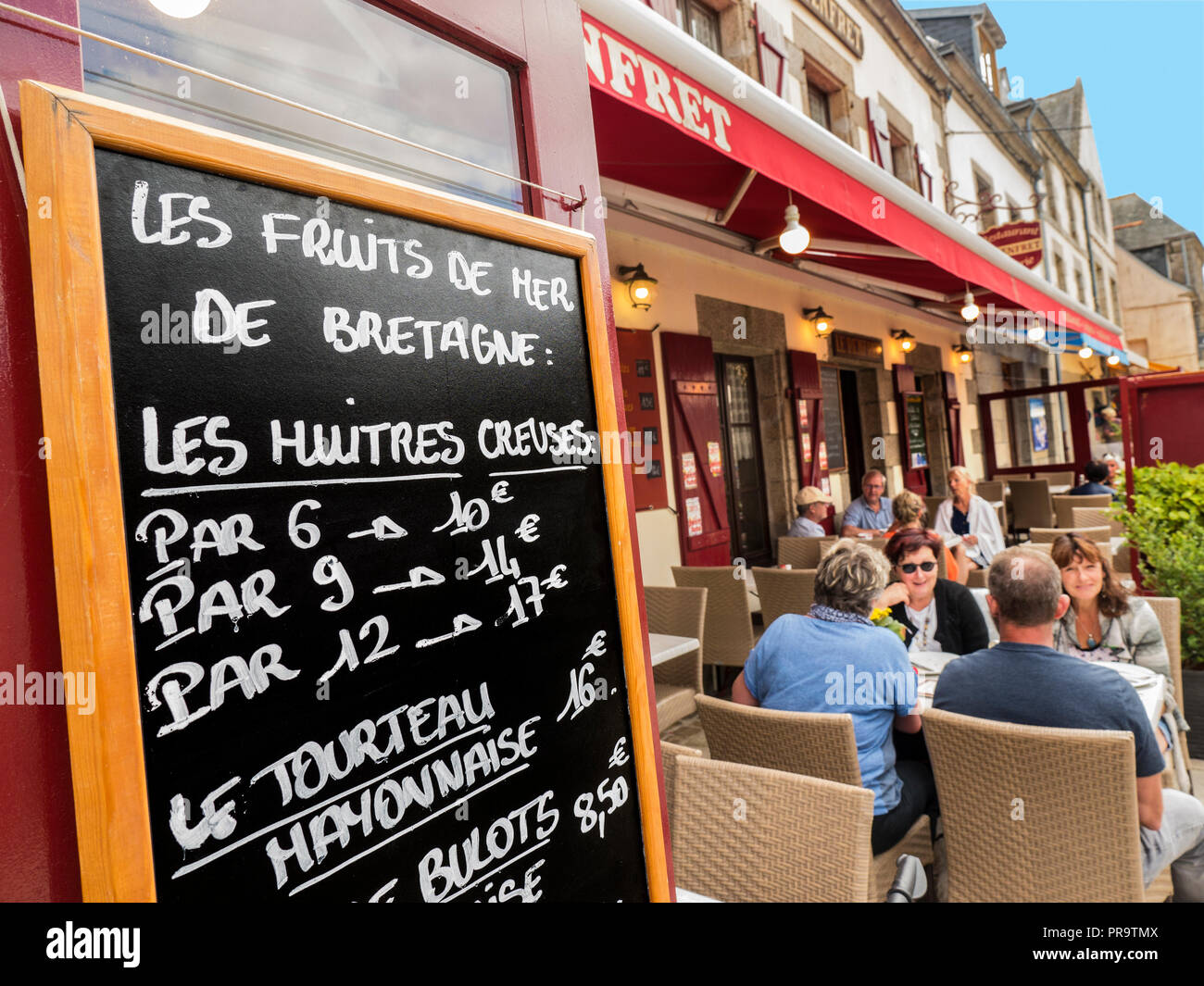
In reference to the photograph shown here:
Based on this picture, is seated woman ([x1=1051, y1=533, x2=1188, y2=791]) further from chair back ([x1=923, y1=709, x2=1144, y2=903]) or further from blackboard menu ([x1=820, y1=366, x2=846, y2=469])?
blackboard menu ([x1=820, y1=366, x2=846, y2=469])

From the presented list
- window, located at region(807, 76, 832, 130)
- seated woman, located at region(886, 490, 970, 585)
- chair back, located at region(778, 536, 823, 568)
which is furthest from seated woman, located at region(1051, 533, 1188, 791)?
window, located at region(807, 76, 832, 130)

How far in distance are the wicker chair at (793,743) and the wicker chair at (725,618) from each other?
2.09m

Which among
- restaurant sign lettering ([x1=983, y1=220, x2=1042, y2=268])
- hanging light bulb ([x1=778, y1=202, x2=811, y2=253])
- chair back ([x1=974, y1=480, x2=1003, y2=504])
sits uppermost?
restaurant sign lettering ([x1=983, y1=220, x2=1042, y2=268])

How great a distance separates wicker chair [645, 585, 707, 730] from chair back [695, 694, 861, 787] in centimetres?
123

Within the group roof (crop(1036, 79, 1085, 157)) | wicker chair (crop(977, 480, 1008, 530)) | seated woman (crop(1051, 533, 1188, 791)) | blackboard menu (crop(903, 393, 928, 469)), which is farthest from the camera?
roof (crop(1036, 79, 1085, 157))

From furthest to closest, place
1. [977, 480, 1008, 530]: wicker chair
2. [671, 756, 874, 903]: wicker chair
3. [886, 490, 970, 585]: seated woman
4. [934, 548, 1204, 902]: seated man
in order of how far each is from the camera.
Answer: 1. [977, 480, 1008, 530]: wicker chair
2. [886, 490, 970, 585]: seated woman
3. [934, 548, 1204, 902]: seated man
4. [671, 756, 874, 903]: wicker chair

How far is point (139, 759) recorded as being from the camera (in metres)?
0.79

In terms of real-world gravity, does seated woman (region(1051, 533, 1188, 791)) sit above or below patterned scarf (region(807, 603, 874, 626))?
below

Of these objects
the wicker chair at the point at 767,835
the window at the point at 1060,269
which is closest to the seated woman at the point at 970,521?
the wicker chair at the point at 767,835

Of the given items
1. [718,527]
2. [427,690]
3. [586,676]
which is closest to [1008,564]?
[586,676]

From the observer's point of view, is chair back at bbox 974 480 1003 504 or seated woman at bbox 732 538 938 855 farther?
chair back at bbox 974 480 1003 504

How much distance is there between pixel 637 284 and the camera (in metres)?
5.10

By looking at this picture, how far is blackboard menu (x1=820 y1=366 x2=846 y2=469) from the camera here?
8.03 m

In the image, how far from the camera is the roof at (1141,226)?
30.7 meters
